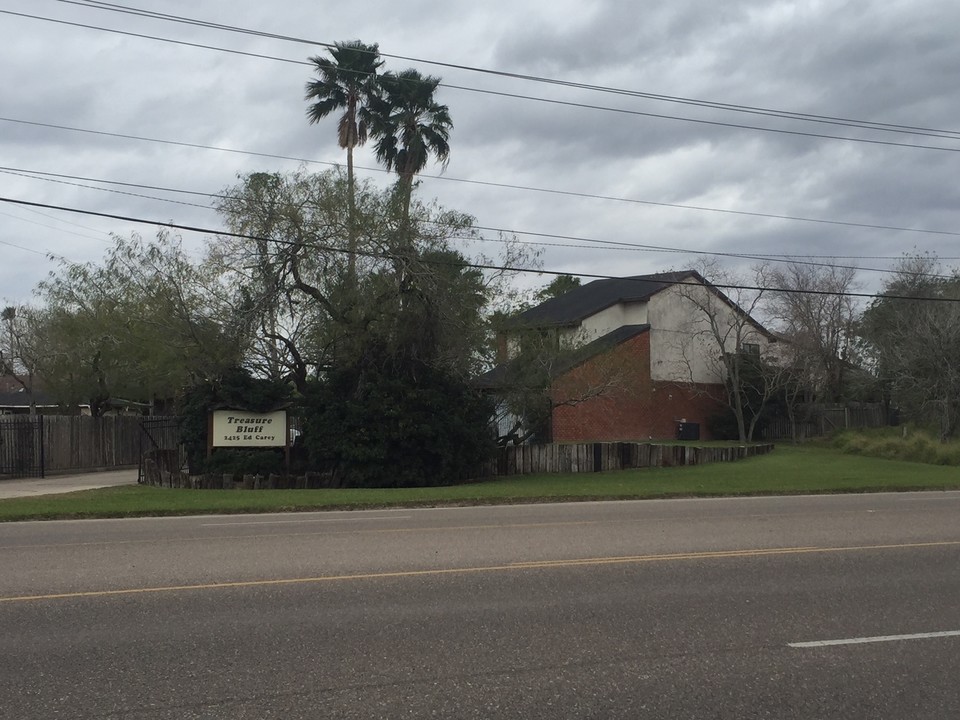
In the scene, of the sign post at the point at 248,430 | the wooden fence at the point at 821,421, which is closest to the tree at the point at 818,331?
the wooden fence at the point at 821,421

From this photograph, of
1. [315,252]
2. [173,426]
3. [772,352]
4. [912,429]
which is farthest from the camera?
[772,352]

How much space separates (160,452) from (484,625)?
854 inches

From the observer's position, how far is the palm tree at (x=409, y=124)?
38.6 metres

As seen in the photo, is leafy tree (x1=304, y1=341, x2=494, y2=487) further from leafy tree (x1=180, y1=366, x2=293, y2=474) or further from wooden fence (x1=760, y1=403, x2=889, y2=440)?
wooden fence (x1=760, y1=403, x2=889, y2=440)

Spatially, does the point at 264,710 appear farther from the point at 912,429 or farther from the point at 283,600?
the point at 912,429

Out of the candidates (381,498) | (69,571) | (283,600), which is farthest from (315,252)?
(283,600)

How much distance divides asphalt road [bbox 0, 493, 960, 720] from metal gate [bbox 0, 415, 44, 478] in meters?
17.3

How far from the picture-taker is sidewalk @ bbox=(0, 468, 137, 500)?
2391 cm

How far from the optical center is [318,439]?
26953mm

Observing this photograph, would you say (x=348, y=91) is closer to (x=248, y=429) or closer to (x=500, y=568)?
(x=248, y=429)

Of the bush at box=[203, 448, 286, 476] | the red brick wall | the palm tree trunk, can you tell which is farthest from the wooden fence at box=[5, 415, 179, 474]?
the red brick wall

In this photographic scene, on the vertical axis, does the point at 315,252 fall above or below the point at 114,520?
above

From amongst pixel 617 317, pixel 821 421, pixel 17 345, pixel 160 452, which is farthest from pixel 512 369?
pixel 17 345

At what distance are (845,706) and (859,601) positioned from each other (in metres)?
3.10
